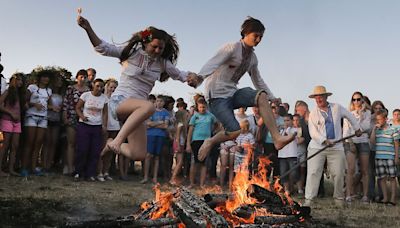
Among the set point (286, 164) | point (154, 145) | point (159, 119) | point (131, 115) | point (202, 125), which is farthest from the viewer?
point (159, 119)

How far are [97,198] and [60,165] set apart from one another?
4120 mm

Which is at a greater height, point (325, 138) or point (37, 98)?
point (37, 98)

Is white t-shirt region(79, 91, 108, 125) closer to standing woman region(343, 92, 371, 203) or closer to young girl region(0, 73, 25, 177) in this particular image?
young girl region(0, 73, 25, 177)

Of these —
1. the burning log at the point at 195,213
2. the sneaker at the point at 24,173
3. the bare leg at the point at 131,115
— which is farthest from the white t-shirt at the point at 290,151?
the burning log at the point at 195,213

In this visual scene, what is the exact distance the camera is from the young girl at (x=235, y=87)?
5.46 meters

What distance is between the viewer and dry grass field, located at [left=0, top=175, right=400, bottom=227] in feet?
16.8

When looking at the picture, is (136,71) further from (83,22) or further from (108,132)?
(108,132)

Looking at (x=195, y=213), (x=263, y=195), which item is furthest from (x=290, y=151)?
(x=195, y=213)

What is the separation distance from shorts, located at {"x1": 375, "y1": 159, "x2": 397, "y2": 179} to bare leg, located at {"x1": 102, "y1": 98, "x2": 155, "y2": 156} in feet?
18.7

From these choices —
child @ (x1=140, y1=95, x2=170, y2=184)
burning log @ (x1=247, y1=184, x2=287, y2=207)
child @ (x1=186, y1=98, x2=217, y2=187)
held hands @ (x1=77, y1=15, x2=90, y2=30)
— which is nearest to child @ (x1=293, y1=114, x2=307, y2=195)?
child @ (x1=186, y1=98, x2=217, y2=187)

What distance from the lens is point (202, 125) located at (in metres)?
9.66

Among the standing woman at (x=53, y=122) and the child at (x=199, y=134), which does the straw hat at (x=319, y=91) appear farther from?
the standing woman at (x=53, y=122)

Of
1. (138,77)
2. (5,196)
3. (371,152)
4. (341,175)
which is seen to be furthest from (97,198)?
(371,152)

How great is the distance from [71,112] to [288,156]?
4785mm
